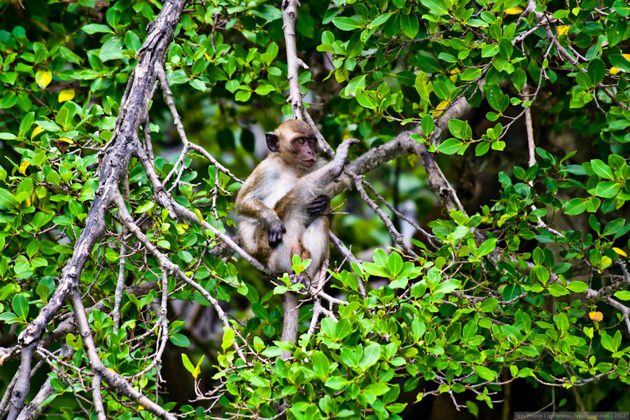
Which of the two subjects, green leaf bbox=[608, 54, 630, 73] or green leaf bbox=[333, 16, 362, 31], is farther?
green leaf bbox=[333, 16, 362, 31]

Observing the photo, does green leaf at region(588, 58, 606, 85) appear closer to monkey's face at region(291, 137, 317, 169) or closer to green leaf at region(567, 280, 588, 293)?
green leaf at region(567, 280, 588, 293)

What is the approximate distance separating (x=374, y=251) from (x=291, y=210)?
1777 mm

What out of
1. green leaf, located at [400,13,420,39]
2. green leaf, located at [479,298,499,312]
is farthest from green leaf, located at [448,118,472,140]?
green leaf, located at [479,298,499,312]

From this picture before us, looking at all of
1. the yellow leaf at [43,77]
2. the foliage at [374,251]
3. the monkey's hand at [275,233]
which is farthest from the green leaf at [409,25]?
the yellow leaf at [43,77]

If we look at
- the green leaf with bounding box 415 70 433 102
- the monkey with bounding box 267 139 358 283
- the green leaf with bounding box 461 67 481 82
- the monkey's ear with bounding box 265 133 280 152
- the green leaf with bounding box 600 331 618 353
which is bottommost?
the green leaf with bounding box 600 331 618 353

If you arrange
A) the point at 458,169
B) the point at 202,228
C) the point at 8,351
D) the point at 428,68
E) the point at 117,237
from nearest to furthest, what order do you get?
1. the point at 8,351
2. the point at 117,237
3. the point at 202,228
4. the point at 428,68
5. the point at 458,169

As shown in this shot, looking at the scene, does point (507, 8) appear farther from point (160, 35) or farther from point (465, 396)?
point (465, 396)

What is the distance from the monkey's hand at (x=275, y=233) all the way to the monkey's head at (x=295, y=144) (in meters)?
0.58

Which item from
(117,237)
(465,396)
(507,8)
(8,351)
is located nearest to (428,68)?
(507,8)

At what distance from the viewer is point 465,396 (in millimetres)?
6742

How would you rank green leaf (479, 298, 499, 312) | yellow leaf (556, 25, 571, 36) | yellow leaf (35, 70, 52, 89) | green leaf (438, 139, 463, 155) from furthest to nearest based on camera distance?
yellow leaf (35, 70, 52, 89), yellow leaf (556, 25, 571, 36), green leaf (438, 139, 463, 155), green leaf (479, 298, 499, 312)

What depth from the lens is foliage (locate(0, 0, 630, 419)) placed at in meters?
2.79

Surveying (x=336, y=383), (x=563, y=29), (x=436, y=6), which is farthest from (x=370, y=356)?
(x=563, y=29)

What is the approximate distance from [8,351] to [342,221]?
5.95 m
